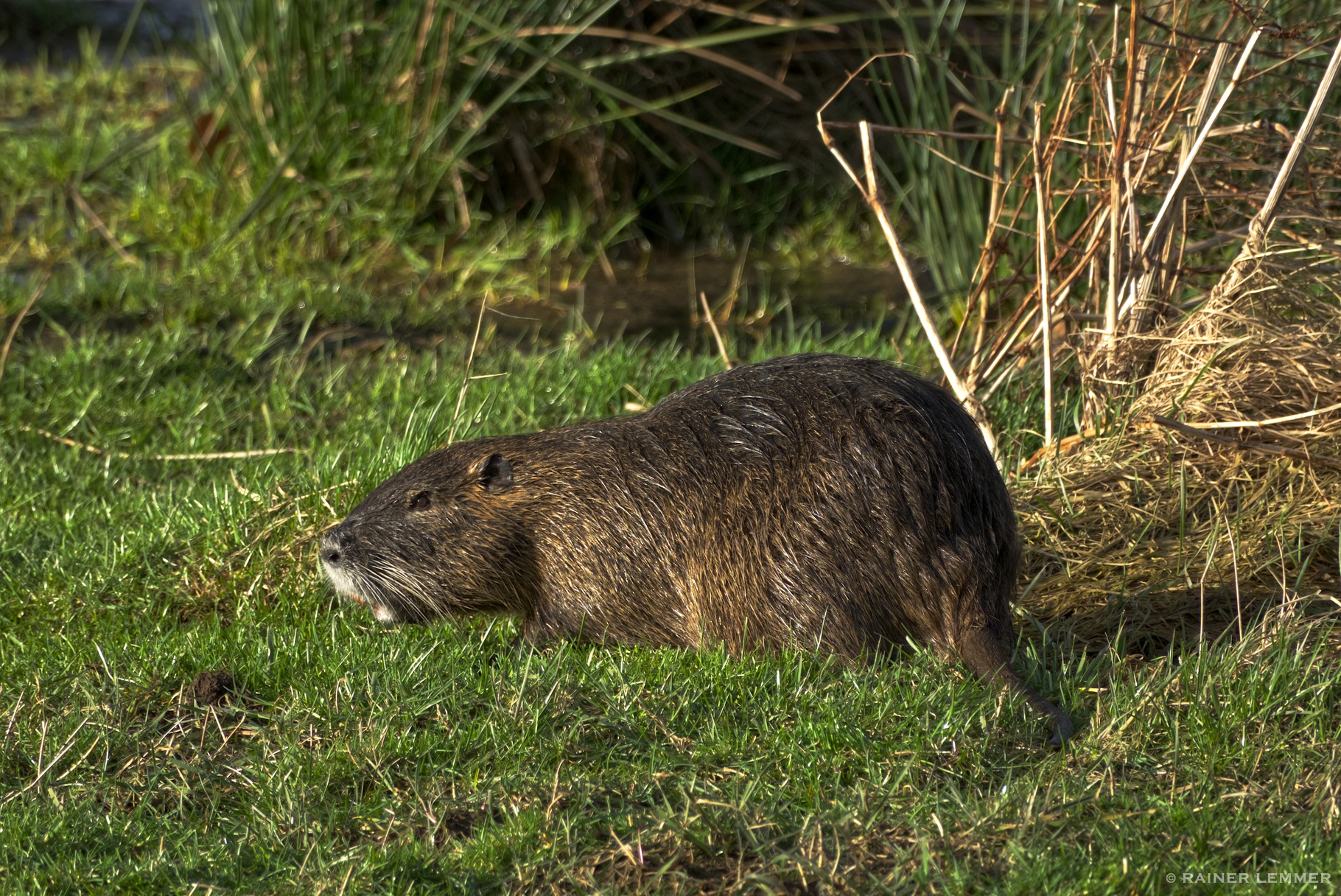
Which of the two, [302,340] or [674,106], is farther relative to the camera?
[674,106]

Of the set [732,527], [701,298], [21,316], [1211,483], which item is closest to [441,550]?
[732,527]

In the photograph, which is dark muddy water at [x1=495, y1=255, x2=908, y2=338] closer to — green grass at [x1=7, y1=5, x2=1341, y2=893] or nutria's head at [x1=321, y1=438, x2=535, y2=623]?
green grass at [x1=7, y1=5, x2=1341, y2=893]

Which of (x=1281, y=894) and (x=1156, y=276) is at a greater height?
(x=1156, y=276)

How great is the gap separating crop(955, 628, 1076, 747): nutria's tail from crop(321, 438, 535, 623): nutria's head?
3.25 ft

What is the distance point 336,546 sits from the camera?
3.27m

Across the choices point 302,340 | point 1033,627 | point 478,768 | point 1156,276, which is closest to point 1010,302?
point 1156,276

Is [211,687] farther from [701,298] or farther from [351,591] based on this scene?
[701,298]

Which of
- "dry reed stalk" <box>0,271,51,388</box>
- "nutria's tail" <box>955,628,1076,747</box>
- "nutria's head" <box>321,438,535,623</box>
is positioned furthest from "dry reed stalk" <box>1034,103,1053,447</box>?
"dry reed stalk" <box>0,271,51,388</box>

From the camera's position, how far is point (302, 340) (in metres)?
5.16

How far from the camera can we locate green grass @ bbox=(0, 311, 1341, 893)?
2.39 metres

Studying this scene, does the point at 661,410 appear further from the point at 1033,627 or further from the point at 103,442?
the point at 103,442

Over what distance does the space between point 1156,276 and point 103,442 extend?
10.4ft

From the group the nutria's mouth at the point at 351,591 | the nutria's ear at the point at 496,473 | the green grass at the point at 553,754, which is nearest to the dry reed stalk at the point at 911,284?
the green grass at the point at 553,754

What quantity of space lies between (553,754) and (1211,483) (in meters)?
1.93
